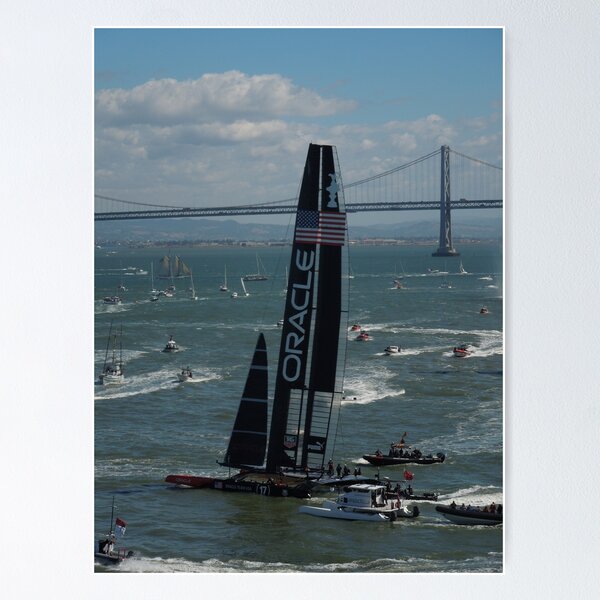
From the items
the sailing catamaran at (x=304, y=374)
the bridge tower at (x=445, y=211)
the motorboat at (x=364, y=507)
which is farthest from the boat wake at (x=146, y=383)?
the bridge tower at (x=445, y=211)

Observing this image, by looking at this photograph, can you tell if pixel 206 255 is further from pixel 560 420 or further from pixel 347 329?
pixel 560 420

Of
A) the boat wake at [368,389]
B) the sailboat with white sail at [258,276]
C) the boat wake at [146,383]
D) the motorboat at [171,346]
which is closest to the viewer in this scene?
the boat wake at [146,383]

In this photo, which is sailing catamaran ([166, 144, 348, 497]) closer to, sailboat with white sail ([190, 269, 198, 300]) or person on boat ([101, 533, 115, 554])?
person on boat ([101, 533, 115, 554])

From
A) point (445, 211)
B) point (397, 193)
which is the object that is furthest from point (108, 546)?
point (445, 211)

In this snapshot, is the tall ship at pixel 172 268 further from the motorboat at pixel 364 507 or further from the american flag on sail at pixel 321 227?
the motorboat at pixel 364 507

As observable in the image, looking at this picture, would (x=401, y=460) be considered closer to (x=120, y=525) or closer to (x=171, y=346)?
(x=120, y=525)

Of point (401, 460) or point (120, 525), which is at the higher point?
point (401, 460)

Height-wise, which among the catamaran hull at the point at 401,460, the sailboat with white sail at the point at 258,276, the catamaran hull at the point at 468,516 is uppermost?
the sailboat with white sail at the point at 258,276

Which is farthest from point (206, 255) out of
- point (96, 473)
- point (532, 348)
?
point (532, 348)
